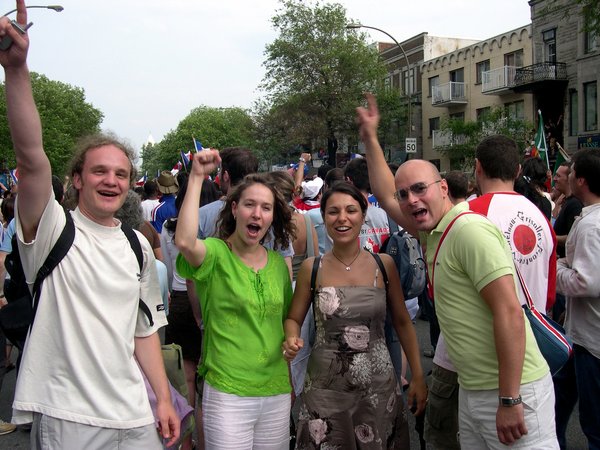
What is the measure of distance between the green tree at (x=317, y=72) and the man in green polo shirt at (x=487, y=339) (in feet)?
112

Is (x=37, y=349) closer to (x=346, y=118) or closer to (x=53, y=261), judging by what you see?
(x=53, y=261)

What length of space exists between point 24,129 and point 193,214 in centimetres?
95

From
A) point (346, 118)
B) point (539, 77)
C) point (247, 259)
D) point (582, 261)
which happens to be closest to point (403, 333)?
point (247, 259)

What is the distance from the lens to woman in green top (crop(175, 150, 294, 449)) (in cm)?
279

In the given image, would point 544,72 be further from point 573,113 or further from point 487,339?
point 487,339

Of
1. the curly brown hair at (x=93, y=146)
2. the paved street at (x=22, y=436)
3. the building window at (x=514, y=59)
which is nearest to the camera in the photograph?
the curly brown hair at (x=93, y=146)

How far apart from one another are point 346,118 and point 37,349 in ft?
117

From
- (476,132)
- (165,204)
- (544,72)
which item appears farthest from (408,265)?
(544,72)

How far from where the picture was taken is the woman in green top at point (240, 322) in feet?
9.16

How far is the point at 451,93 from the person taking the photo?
36.6m

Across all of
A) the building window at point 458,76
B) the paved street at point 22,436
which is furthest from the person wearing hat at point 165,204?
the building window at point 458,76

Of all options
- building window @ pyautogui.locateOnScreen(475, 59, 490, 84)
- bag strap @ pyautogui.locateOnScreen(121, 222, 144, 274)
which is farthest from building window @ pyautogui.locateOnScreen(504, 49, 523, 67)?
bag strap @ pyautogui.locateOnScreen(121, 222, 144, 274)

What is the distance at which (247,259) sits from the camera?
3.05 metres

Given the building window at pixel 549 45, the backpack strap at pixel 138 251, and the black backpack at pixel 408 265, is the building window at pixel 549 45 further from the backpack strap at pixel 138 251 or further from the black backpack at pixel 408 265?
the backpack strap at pixel 138 251
